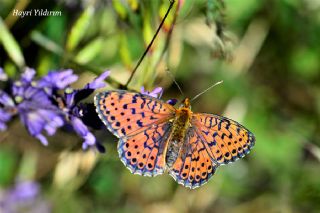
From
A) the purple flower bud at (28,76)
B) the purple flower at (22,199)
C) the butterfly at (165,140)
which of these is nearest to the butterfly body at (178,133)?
the butterfly at (165,140)

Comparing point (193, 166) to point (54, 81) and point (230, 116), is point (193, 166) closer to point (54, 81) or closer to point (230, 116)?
point (54, 81)

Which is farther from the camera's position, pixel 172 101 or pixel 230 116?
pixel 230 116

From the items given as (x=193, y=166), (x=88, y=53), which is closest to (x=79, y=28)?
(x=88, y=53)

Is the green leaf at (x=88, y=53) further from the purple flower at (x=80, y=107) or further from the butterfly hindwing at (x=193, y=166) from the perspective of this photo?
the butterfly hindwing at (x=193, y=166)

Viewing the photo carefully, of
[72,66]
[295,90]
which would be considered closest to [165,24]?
[72,66]

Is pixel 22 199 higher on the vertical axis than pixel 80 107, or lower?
lower

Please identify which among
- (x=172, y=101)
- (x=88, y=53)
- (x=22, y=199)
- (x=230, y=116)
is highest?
(x=172, y=101)

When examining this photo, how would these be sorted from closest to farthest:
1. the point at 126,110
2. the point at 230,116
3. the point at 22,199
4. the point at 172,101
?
1. the point at 126,110
2. the point at 172,101
3. the point at 22,199
4. the point at 230,116
